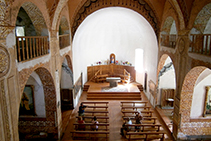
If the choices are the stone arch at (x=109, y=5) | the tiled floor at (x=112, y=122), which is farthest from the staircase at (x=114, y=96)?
the stone arch at (x=109, y=5)

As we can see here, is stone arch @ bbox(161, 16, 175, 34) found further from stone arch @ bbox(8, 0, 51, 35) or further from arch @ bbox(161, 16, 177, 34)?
stone arch @ bbox(8, 0, 51, 35)

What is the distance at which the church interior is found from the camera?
5.12 meters

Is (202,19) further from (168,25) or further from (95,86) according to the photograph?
(95,86)

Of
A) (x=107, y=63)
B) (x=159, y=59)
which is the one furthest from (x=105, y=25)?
(x=159, y=59)

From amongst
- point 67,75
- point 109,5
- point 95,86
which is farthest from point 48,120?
point 109,5

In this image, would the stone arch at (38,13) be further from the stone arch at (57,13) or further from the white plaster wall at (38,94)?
the white plaster wall at (38,94)

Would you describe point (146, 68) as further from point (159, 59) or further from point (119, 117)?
point (119, 117)

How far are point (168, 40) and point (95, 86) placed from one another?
849 cm

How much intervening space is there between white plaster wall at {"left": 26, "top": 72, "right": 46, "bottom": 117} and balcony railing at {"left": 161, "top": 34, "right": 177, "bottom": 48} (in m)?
7.61

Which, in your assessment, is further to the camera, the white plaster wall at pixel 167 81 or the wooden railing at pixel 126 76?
the wooden railing at pixel 126 76

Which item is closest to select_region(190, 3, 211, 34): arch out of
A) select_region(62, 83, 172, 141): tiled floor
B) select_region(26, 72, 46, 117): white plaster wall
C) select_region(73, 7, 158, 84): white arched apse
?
select_region(62, 83, 172, 141): tiled floor

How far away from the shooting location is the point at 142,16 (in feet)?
40.7

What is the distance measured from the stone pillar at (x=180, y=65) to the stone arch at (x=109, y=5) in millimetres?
3841

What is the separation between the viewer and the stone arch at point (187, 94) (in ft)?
26.6
